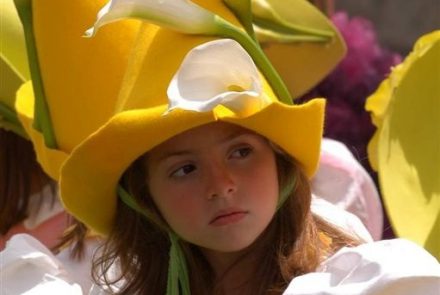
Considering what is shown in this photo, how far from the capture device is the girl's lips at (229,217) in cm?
159

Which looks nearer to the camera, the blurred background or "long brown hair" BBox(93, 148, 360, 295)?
"long brown hair" BBox(93, 148, 360, 295)

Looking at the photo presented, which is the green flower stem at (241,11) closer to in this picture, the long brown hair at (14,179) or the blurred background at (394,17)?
the long brown hair at (14,179)

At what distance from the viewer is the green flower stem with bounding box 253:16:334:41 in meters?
2.30

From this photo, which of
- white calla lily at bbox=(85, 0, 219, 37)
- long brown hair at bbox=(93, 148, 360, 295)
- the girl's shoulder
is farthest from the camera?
long brown hair at bbox=(93, 148, 360, 295)

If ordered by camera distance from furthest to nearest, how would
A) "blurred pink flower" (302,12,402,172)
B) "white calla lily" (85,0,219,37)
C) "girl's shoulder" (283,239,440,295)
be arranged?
1. "blurred pink flower" (302,12,402,172)
2. "white calla lily" (85,0,219,37)
3. "girl's shoulder" (283,239,440,295)

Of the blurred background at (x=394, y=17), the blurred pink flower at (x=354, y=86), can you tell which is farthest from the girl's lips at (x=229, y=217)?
the blurred background at (x=394, y=17)

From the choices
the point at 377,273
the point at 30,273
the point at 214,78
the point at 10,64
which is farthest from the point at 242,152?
the point at 10,64

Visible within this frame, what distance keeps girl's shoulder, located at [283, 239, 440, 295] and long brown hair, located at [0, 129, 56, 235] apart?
95 cm

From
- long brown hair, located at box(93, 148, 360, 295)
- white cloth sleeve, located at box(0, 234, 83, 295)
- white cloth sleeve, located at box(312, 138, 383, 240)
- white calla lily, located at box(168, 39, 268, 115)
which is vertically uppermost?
white calla lily, located at box(168, 39, 268, 115)

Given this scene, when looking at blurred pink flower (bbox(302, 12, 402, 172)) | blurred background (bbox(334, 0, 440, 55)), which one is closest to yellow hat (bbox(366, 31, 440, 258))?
blurred pink flower (bbox(302, 12, 402, 172))

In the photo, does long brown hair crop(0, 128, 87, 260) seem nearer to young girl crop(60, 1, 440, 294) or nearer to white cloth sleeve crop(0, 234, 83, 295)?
white cloth sleeve crop(0, 234, 83, 295)

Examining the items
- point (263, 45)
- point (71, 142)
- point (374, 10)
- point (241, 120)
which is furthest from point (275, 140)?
point (374, 10)

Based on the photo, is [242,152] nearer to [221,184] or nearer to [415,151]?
[221,184]

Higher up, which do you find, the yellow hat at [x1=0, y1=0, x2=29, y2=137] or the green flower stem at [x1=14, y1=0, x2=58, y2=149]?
the green flower stem at [x1=14, y1=0, x2=58, y2=149]
